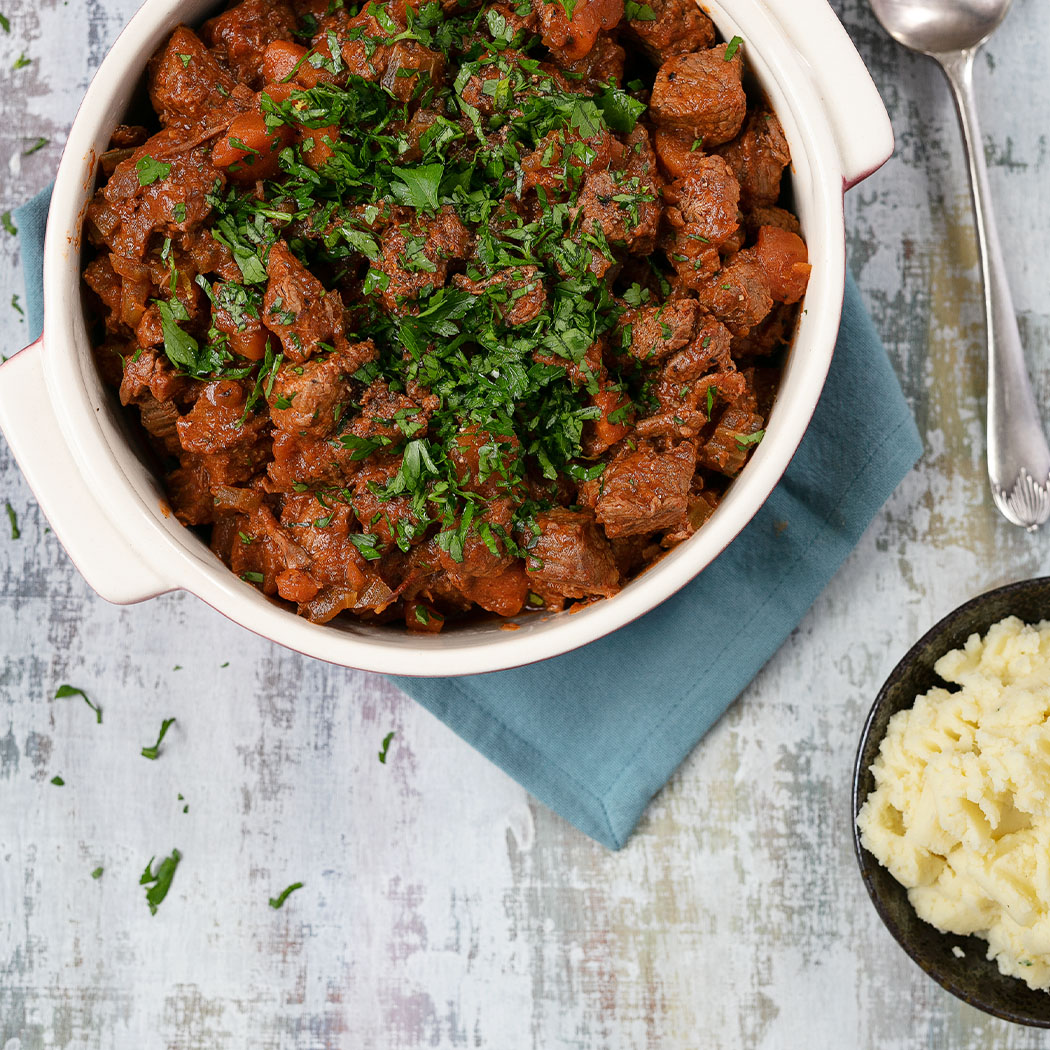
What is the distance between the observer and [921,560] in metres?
3.84

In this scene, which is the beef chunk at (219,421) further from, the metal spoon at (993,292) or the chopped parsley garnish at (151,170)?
the metal spoon at (993,292)

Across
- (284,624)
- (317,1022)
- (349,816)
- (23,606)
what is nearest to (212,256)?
(284,624)

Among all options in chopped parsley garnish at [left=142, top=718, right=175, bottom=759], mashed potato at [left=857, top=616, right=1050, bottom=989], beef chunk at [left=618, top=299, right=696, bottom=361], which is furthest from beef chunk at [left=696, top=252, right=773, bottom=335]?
chopped parsley garnish at [left=142, top=718, right=175, bottom=759]

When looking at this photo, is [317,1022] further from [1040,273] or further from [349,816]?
[1040,273]

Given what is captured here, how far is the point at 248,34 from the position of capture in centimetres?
276

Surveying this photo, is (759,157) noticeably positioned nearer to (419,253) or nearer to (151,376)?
(419,253)

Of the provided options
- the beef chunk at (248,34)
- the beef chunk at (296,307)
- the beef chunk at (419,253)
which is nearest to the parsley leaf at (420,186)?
the beef chunk at (419,253)

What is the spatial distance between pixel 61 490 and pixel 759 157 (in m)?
2.12

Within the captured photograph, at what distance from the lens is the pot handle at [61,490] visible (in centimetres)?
275

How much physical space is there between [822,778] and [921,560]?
0.90 metres

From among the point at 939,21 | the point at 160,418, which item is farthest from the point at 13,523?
the point at 939,21

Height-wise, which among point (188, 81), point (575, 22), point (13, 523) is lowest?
point (13, 523)

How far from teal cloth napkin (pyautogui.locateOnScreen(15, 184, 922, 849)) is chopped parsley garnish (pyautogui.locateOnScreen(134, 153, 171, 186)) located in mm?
1273

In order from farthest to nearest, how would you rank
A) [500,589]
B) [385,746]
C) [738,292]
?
[385,746], [500,589], [738,292]
